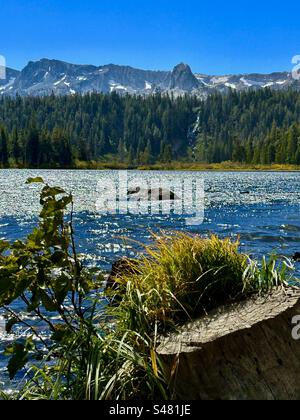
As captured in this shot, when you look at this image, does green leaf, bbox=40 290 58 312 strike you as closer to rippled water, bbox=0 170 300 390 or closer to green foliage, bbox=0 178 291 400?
green foliage, bbox=0 178 291 400

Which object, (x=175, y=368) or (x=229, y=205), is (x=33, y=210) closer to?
(x=229, y=205)

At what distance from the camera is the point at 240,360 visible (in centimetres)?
511

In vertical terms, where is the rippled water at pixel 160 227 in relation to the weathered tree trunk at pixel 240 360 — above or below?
below

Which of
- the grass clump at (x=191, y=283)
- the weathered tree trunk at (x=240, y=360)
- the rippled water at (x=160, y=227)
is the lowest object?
the rippled water at (x=160, y=227)

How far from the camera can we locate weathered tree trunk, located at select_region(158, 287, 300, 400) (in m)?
5.05

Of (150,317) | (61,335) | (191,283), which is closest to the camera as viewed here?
(61,335)

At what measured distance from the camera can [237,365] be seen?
5090 millimetres

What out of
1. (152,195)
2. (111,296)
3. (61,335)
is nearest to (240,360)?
(61,335)

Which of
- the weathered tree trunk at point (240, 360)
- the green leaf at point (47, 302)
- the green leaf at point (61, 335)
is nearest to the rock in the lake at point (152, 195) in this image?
the green leaf at point (61, 335)

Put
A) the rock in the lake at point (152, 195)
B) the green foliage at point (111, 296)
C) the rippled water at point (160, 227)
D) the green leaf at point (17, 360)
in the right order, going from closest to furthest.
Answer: the green leaf at point (17, 360) → the green foliage at point (111, 296) → the rippled water at point (160, 227) → the rock in the lake at point (152, 195)

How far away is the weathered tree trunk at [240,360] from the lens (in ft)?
16.6

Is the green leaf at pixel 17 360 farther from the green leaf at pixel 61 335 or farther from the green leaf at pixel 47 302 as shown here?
the green leaf at pixel 47 302

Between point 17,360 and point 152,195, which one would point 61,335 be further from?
point 152,195
